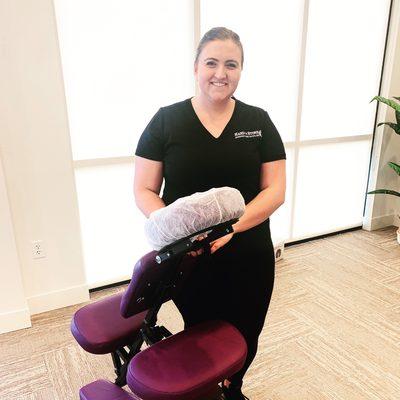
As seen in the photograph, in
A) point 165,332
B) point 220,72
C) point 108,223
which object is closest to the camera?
point 220,72

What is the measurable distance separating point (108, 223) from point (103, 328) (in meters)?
1.41

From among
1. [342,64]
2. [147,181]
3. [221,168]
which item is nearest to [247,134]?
[221,168]

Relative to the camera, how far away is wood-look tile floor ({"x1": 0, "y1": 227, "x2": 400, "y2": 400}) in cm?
170

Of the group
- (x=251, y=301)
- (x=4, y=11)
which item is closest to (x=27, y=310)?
(x=251, y=301)

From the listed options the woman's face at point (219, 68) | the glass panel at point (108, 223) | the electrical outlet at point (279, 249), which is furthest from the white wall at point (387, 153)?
the woman's face at point (219, 68)

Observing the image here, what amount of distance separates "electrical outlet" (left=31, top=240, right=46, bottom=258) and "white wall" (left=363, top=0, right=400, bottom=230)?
120 inches

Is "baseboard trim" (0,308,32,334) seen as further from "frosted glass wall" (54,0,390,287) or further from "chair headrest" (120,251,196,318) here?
"chair headrest" (120,251,196,318)

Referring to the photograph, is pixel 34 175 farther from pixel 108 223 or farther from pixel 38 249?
pixel 108 223

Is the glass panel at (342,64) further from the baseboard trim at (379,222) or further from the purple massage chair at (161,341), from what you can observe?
the purple massage chair at (161,341)

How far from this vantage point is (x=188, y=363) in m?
0.98

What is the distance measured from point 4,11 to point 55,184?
950 millimetres

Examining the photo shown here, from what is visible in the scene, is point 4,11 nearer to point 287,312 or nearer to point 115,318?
point 115,318

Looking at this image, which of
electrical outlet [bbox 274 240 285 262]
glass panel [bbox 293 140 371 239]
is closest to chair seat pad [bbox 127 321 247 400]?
electrical outlet [bbox 274 240 285 262]

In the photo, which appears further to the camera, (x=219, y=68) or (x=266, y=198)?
(x=266, y=198)
